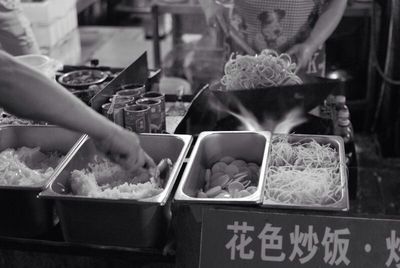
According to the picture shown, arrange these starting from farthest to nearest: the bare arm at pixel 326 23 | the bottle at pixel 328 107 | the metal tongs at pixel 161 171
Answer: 1. the bare arm at pixel 326 23
2. the bottle at pixel 328 107
3. the metal tongs at pixel 161 171

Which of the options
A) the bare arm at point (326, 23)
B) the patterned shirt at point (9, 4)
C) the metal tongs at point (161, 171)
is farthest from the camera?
the patterned shirt at point (9, 4)

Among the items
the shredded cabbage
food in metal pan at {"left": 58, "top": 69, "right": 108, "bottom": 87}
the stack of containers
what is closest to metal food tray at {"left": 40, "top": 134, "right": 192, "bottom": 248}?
the shredded cabbage

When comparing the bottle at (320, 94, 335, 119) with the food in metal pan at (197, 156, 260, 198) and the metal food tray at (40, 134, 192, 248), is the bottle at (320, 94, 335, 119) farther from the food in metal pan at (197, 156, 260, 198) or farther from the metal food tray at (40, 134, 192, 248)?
the metal food tray at (40, 134, 192, 248)

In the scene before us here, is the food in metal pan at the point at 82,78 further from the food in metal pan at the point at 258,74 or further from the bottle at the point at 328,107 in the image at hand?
the bottle at the point at 328,107

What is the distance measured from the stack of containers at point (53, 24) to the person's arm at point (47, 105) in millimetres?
3918

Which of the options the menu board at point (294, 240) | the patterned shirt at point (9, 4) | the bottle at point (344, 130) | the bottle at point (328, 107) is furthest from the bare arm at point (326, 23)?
the patterned shirt at point (9, 4)

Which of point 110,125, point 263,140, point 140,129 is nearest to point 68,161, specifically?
point 140,129

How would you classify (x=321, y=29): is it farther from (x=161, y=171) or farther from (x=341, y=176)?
(x=161, y=171)

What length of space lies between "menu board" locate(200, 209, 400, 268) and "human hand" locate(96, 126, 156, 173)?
302 mm

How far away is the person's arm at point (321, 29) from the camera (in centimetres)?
326

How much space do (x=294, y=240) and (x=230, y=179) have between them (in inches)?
18.3

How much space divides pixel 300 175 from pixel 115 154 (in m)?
0.73

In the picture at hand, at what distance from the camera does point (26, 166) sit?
2287 mm

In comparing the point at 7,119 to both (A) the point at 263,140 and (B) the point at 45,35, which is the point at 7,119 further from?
(B) the point at 45,35
